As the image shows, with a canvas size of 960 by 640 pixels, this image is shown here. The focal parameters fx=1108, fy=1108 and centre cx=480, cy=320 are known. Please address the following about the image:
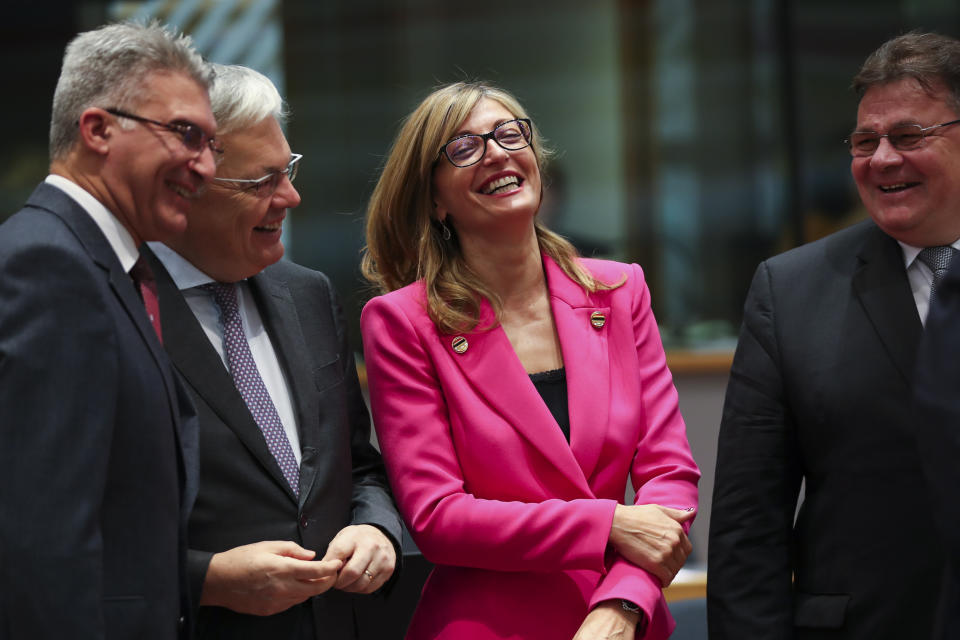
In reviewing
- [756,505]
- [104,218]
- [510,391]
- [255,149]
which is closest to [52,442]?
[104,218]

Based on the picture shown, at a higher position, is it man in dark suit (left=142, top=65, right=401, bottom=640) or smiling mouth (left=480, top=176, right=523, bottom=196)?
smiling mouth (left=480, top=176, right=523, bottom=196)

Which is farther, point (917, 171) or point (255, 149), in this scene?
point (255, 149)

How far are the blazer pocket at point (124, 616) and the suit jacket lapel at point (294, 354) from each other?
0.47 meters

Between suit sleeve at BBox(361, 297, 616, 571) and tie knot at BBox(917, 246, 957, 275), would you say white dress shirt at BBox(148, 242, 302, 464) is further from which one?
tie knot at BBox(917, 246, 957, 275)

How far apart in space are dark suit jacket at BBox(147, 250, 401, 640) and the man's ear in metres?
0.44

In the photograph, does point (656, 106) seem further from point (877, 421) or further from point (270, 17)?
point (877, 421)

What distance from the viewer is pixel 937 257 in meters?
2.10

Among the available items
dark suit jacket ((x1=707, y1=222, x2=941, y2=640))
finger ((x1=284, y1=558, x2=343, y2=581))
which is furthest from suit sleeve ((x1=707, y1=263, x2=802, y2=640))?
finger ((x1=284, y1=558, x2=343, y2=581))

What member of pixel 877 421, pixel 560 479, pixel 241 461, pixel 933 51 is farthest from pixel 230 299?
pixel 933 51

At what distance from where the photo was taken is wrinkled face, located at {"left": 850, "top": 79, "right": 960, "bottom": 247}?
205cm

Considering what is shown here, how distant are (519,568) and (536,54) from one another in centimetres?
543

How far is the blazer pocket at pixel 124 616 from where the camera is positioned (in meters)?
1.60

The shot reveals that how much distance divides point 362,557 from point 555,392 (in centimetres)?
52

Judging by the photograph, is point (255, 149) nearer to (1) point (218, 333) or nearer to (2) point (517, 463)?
(1) point (218, 333)
